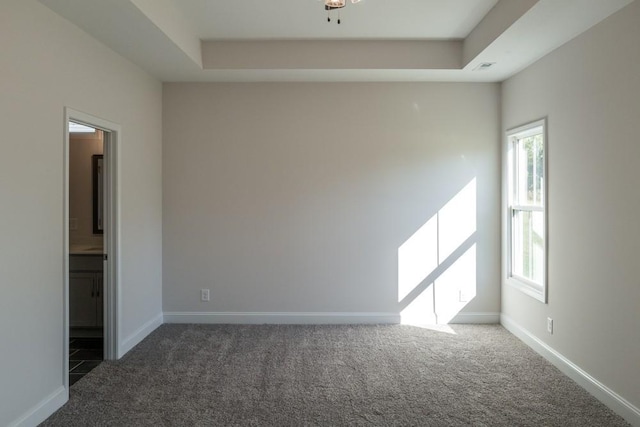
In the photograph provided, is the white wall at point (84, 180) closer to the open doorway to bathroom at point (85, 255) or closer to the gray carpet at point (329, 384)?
the open doorway to bathroom at point (85, 255)

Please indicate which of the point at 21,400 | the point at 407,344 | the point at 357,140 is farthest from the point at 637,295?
the point at 21,400

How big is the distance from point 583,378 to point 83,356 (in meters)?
4.05

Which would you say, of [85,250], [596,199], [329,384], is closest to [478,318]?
[596,199]

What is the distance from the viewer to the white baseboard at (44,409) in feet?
7.86

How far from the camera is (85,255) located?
4051 mm

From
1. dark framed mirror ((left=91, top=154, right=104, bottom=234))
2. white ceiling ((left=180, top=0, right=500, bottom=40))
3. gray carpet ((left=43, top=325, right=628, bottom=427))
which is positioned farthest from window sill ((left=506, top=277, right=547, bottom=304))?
dark framed mirror ((left=91, top=154, right=104, bottom=234))

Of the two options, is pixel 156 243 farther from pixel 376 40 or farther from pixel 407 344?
pixel 376 40

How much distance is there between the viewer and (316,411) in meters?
2.66

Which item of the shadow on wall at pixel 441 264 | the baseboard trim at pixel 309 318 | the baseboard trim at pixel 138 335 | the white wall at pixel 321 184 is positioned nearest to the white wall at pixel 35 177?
the baseboard trim at pixel 138 335

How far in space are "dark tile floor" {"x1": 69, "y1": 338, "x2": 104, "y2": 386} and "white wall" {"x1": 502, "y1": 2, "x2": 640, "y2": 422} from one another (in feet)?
12.6

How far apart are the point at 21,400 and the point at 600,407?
11.9 ft

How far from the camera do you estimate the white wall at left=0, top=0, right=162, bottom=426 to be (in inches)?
89.4

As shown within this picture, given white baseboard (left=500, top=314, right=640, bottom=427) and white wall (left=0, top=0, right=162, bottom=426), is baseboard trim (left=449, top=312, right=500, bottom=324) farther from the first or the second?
white wall (left=0, top=0, right=162, bottom=426)

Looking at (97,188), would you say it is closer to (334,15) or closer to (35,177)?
(35,177)
